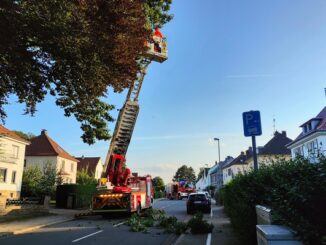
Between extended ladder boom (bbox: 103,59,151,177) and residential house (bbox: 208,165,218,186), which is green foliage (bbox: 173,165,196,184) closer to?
residential house (bbox: 208,165,218,186)

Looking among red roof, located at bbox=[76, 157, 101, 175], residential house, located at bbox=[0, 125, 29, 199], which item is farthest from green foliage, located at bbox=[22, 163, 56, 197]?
red roof, located at bbox=[76, 157, 101, 175]

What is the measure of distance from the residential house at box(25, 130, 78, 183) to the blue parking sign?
57.1 m

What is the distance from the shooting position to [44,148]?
2665 inches

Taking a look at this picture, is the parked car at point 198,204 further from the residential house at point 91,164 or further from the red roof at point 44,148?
the residential house at point 91,164

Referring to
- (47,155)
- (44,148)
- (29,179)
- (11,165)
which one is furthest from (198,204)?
(44,148)

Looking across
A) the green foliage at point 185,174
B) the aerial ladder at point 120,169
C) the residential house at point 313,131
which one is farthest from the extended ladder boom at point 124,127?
the green foliage at point 185,174

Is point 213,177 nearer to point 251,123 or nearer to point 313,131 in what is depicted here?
point 313,131

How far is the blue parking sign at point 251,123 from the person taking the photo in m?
10.3

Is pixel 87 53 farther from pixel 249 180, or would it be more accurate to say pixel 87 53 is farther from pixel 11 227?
pixel 11 227

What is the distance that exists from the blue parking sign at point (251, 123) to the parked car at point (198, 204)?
20.8 meters

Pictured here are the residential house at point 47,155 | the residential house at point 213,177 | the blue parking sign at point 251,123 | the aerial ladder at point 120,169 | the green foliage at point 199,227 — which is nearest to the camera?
the blue parking sign at point 251,123

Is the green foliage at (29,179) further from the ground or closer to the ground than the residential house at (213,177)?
closer to the ground

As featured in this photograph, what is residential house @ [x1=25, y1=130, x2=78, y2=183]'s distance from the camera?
6606 cm

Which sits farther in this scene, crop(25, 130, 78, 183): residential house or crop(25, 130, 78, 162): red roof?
crop(25, 130, 78, 162): red roof
